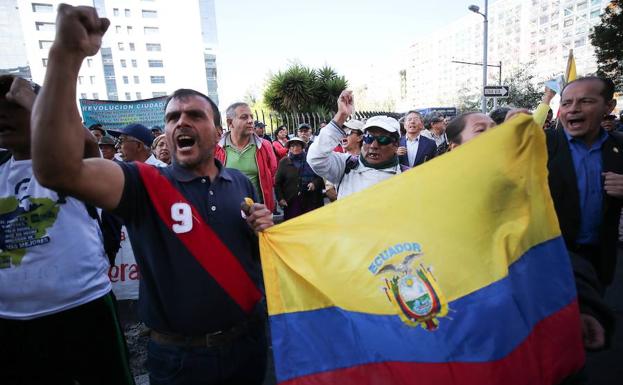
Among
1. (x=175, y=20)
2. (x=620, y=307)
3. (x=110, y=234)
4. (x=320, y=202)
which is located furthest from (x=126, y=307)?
(x=175, y=20)

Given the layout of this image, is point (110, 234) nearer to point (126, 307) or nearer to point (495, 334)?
point (495, 334)

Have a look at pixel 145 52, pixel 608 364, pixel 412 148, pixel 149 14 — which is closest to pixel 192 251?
pixel 608 364

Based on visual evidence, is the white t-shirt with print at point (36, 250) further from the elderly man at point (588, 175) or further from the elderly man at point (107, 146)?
the elderly man at point (107, 146)

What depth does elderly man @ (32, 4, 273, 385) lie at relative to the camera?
1.64m

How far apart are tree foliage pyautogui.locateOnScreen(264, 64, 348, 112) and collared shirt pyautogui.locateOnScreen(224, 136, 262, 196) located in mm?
20122

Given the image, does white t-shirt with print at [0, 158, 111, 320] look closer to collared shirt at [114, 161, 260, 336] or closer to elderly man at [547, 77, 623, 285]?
collared shirt at [114, 161, 260, 336]

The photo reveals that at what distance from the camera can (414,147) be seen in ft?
20.1

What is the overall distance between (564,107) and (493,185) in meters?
1.78

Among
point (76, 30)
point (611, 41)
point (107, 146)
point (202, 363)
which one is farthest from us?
point (611, 41)

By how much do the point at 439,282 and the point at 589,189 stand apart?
198 centimetres

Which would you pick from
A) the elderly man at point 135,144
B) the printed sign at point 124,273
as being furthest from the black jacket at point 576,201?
the printed sign at point 124,273

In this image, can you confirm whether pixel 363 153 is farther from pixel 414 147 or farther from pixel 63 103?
pixel 414 147

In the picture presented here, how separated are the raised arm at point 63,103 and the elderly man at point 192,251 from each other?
159 mm

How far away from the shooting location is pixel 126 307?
449 cm
